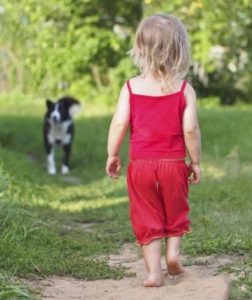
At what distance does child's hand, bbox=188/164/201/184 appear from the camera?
4590 mm

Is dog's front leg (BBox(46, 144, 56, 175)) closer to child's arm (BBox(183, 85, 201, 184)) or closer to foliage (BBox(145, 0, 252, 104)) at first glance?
foliage (BBox(145, 0, 252, 104))

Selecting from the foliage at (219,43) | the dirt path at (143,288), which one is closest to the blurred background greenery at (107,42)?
the foliage at (219,43)

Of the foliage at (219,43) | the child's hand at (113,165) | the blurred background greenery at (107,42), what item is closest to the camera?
the child's hand at (113,165)

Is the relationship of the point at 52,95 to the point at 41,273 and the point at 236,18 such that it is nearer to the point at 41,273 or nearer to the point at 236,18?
the point at 236,18

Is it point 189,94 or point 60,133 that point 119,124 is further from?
point 60,133

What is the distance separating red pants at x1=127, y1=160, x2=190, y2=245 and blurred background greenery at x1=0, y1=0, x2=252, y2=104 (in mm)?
15263

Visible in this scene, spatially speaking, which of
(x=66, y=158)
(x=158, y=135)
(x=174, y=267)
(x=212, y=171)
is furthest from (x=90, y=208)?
(x=66, y=158)

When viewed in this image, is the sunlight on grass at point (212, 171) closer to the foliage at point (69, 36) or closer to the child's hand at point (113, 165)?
the child's hand at point (113, 165)

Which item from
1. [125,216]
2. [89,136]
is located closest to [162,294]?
[125,216]

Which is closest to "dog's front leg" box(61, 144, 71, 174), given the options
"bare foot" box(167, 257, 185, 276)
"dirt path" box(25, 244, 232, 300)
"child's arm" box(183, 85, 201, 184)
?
"dirt path" box(25, 244, 232, 300)

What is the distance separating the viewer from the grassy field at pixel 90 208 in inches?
210

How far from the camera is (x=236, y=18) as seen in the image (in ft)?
69.5

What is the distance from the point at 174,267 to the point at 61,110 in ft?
28.4

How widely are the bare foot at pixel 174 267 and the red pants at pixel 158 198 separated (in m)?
0.16
